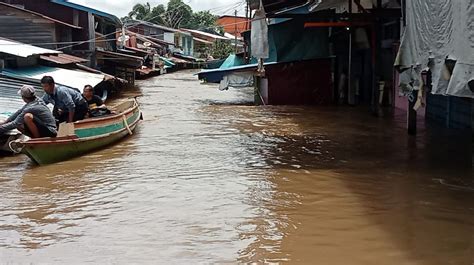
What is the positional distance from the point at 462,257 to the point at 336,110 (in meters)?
14.0

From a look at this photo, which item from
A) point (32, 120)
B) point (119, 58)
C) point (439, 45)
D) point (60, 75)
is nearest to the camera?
point (439, 45)

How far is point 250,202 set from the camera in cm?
772

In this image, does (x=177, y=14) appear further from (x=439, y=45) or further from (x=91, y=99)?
(x=439, y=45)

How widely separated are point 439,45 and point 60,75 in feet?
44.5

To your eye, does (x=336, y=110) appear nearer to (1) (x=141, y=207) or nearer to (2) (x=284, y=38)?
(2) (x=284, y=38)

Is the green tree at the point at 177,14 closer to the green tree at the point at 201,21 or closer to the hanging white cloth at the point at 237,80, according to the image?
the green tree at the point at 201,21

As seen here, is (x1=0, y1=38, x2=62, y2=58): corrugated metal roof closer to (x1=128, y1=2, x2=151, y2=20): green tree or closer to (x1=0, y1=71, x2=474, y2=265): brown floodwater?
(x1=0, y1=71, x2=474, y2=265): brown floodwater

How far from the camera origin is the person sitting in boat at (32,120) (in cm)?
1041

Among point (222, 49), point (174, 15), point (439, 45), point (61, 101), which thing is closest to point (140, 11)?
point (174, 15)

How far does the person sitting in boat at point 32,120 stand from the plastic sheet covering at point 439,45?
6.25 m

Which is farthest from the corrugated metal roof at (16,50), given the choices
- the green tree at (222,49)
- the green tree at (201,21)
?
the green tree at (201,21)

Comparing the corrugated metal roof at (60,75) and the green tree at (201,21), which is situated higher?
the green tree at (201,21)

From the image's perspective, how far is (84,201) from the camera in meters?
7.98

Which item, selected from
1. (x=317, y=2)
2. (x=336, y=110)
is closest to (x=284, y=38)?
(x=336, y=110)
